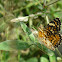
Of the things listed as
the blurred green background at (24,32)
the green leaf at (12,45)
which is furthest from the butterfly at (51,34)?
the green leaf at (12,45)

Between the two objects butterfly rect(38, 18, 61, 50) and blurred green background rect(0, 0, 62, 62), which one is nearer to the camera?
butterfly rect(38, 18, 61, 50)

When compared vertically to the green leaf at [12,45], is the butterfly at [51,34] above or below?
above

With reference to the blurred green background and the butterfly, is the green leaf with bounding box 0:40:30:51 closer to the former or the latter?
the blurred green background

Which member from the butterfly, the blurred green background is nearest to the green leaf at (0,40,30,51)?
the blurred green background

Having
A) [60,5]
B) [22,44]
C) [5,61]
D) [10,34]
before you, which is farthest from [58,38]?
[60,5]

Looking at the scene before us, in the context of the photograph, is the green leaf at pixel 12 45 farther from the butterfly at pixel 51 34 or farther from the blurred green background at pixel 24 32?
A: the butterfly at pixel 51 34

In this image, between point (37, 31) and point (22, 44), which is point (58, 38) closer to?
point (37, 31)
